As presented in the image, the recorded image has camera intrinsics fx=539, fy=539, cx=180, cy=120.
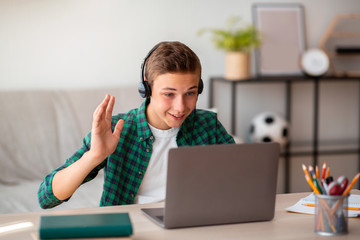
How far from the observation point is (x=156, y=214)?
129 cm

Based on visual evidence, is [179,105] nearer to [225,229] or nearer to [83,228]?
[225,229]

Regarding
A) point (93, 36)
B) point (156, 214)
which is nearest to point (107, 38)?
point (93, 36)

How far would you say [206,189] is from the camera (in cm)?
118

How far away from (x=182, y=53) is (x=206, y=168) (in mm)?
460

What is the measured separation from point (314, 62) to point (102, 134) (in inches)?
96.0

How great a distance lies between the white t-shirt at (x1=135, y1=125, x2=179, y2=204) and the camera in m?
1.58

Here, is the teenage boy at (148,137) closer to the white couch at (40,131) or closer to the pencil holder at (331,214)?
the pencil holder at (331,214)

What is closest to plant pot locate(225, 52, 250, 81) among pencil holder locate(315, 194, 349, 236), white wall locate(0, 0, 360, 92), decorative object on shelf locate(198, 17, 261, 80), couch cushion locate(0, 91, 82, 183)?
decorative object on shelf locate(198, 17, 261, 80)

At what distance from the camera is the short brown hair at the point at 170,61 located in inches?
58.6

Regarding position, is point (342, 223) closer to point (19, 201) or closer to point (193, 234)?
point (193, 234)

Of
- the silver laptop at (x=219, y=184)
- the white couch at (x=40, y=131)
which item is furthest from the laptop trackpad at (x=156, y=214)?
the white couch at (x=40, y=131)

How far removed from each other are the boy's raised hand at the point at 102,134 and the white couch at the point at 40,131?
1319 millimetres

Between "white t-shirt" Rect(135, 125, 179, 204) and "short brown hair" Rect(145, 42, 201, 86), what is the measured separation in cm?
18

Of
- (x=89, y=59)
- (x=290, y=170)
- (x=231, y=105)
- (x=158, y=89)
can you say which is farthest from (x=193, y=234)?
(x=290, y=170)
